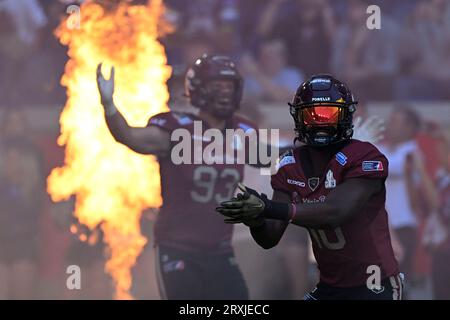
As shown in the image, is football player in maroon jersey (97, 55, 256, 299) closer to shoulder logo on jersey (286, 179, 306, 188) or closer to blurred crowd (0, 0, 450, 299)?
blurred crowd (0, 0, 450, 299)

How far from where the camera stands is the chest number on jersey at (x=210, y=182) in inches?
255

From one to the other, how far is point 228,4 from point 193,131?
10.1 ft

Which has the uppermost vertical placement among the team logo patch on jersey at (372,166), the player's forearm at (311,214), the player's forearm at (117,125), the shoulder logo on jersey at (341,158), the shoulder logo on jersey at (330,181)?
the player's forearm at (117,125)

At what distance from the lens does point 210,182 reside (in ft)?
21.3

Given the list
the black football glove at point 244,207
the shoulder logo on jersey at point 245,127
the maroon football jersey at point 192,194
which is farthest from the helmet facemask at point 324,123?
the shoulder logo on jersey at point 245,127

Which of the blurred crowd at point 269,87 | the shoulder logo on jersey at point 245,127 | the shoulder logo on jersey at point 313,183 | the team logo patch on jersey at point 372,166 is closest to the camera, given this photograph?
the team logo patch on jersey at point 372,166

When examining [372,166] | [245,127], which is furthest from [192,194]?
[372,166]

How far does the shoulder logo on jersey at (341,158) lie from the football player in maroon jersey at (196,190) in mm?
2430

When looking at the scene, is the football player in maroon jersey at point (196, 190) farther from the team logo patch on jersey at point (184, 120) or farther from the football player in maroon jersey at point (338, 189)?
the football player in maroon jersey at point (338, 189)

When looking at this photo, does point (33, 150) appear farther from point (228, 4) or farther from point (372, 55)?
point (372, 55)

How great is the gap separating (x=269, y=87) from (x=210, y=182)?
276 cm

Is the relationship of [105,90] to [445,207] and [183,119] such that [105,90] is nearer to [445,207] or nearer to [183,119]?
[183,119]

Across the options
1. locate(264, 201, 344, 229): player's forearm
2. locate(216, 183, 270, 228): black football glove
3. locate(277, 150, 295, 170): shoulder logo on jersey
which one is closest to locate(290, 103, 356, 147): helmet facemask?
locate(277, 150, 295, 170): shoulder logo on jersey
